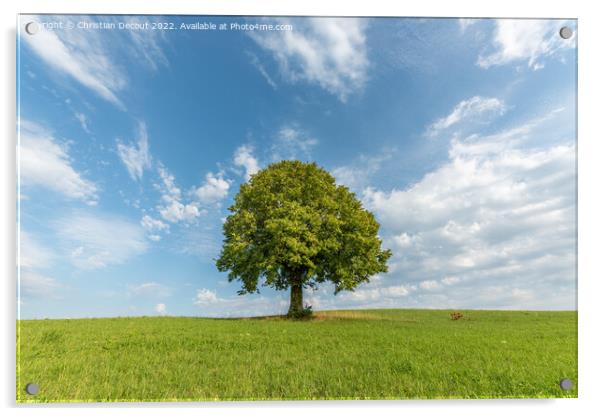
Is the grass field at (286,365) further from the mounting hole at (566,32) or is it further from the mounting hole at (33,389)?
the mounting hole at (566,32)

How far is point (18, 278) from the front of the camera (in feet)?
21.5

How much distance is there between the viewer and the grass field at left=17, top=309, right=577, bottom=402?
6.14 m

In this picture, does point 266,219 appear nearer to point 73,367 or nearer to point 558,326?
point 73,367

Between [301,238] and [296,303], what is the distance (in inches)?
95.4

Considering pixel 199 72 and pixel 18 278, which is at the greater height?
pixel 199 72

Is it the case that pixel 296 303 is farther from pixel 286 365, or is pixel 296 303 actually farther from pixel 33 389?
pixel 33 389

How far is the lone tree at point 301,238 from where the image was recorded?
11.8 m

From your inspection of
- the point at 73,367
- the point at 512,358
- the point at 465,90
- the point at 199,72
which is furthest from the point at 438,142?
the point at 73,367

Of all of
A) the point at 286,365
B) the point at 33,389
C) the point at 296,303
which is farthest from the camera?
the point at 296,303

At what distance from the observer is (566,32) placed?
7133 millimetres

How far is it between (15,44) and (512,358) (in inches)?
457

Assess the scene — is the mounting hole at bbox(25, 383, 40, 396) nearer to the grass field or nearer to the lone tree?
the grass field

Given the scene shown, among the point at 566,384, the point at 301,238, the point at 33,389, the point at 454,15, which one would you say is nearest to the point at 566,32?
the point at 454,15

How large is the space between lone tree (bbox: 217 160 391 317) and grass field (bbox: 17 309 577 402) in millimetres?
3563
